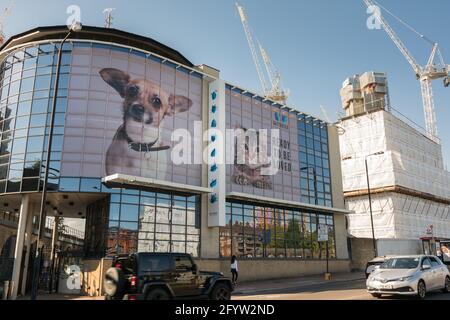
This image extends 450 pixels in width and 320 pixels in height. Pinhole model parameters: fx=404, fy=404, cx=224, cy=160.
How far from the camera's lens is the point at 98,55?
2683 cm

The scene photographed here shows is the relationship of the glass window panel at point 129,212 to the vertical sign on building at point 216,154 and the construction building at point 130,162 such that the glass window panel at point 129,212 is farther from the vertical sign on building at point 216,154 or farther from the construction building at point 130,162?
the vertical sign on building at point 216,154

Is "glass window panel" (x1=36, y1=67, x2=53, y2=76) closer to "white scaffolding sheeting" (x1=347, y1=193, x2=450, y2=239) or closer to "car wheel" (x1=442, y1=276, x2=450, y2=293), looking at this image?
"car wheel" (x1=442, y1=276, x2=450, y2=293)

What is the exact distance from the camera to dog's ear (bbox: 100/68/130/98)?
26584mm

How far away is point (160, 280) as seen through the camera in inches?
500

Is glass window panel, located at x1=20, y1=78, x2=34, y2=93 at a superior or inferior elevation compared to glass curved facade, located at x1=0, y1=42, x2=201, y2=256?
superior

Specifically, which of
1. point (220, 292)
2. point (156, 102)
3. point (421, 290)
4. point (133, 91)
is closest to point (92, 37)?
point (133, 91)

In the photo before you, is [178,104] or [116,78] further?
[178,104]

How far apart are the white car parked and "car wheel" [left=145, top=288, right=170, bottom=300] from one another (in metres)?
7.51

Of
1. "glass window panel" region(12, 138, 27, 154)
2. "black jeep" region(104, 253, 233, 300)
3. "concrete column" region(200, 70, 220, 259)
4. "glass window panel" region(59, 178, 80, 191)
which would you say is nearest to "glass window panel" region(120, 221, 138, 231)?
"glass window panel" region(59, 178, 80, 191)

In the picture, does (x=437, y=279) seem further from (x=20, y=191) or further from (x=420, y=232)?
(x=420, y=232)

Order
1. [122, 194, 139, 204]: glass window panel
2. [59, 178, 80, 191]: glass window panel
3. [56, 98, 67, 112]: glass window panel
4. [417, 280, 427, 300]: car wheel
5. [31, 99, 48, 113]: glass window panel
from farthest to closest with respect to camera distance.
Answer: [31, 99, 48, 113]: glass window panel
[56, 98, 67, 112]: glass window panel
[122, 194, 139, 204]: glass window panel
[59, 178, 80, 191]: glass window panel
[417, 280, 427, 300]: car wheel

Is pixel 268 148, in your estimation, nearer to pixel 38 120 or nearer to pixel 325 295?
pixel 325 295

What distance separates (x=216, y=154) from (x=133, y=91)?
731 centimetres

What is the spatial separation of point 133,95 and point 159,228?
902cm
